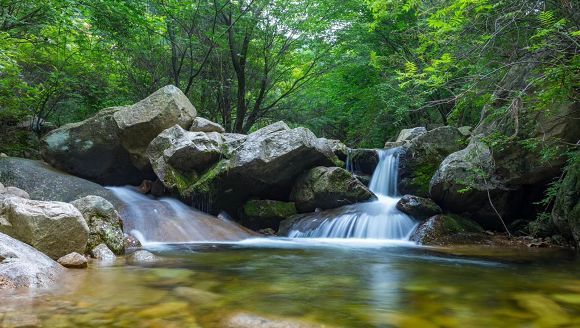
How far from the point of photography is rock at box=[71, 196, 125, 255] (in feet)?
21.2

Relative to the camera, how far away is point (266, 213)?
1068cm

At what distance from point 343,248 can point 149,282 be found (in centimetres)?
423

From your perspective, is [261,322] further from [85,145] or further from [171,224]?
[85,145]

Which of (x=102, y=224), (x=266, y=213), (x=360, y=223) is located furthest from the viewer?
(x=266, y=213)

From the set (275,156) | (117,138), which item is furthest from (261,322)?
(117,138)

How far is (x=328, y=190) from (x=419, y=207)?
2.16 meters

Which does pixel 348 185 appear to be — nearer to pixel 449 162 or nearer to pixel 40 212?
pixel 449 162

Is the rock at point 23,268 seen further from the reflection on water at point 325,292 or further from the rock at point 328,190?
the rock at point 328,190

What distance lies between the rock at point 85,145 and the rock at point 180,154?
5.70ft

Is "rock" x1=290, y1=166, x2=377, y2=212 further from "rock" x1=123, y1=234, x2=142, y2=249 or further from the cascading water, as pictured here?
"rock" x1=123, y1=234, x2=142, y2=249

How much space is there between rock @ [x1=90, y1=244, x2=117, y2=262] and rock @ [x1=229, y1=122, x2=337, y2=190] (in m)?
4.21

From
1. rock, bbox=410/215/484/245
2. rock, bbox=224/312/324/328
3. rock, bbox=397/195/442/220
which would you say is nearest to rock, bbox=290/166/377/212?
rock, bbox=397/195/442/220

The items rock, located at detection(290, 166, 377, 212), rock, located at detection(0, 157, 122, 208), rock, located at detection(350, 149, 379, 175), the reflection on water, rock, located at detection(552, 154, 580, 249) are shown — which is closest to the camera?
the reflection on water

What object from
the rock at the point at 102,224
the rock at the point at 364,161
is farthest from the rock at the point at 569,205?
the rock at the point at 102,224
